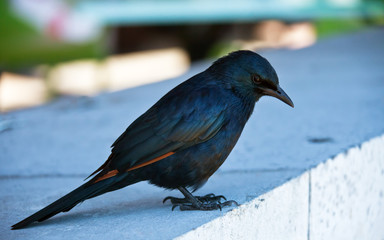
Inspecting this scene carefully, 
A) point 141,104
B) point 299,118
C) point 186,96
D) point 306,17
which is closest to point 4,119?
point 141,104

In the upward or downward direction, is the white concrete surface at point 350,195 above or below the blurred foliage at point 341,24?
below

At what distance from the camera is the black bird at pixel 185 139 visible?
262 cm

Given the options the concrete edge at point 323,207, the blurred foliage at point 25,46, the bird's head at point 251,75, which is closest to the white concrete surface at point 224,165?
the concrete edge at point 323,207

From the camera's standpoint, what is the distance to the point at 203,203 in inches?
110

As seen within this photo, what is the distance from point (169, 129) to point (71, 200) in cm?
53

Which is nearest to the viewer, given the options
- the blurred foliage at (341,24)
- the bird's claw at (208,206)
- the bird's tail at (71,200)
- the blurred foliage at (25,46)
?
the bird's tail at (71,200)

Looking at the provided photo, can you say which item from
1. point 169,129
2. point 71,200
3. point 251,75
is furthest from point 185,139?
point 71,200

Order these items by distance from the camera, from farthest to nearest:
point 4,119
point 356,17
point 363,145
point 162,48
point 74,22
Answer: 1. point 162,48
2. point 356,17
3. point 74,22
4. point 4,119
5. point 363,145

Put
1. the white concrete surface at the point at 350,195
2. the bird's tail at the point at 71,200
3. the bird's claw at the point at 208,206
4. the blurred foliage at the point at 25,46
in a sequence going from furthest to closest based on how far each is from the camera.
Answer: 1. the blurred foliage at the point at 25,46
2. the white concrete surface at the point at 350,195
3. the bird's claw at the point at 208,206
4. the bird's tail at the point at 71,200

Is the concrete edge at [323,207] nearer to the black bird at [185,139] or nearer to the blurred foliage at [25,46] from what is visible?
the black bird at [185,139]

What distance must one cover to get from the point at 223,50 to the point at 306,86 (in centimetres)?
774

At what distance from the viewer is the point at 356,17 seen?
36.4 ft

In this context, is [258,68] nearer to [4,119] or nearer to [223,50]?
[4,119]

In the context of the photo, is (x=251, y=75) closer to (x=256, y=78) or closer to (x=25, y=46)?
(x=256, y=78)
